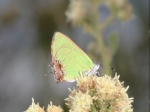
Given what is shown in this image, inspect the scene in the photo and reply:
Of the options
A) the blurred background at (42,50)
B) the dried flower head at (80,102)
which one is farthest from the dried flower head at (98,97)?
the blurred background at (42,50)

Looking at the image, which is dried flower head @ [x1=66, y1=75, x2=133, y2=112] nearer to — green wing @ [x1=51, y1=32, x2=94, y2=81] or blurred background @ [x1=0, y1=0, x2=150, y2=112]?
green wing @ [x1=51, y1=32, x2=94, y2=81]

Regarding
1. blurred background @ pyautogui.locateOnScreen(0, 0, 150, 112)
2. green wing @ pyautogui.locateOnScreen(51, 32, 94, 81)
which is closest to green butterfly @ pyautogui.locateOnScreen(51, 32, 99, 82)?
green wing @ pyautogui.locateOnScreen(51, 32, 94, 81)

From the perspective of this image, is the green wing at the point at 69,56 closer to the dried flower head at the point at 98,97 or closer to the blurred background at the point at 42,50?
the dried flower head at the point at 98,97

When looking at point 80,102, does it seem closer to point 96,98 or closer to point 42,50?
point 96,98

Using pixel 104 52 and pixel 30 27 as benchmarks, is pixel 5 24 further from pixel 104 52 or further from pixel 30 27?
pixel 104 52

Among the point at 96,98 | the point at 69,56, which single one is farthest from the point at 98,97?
the point at 69,56

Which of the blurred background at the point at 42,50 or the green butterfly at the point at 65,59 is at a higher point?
the blurred background at the point at 42,50
